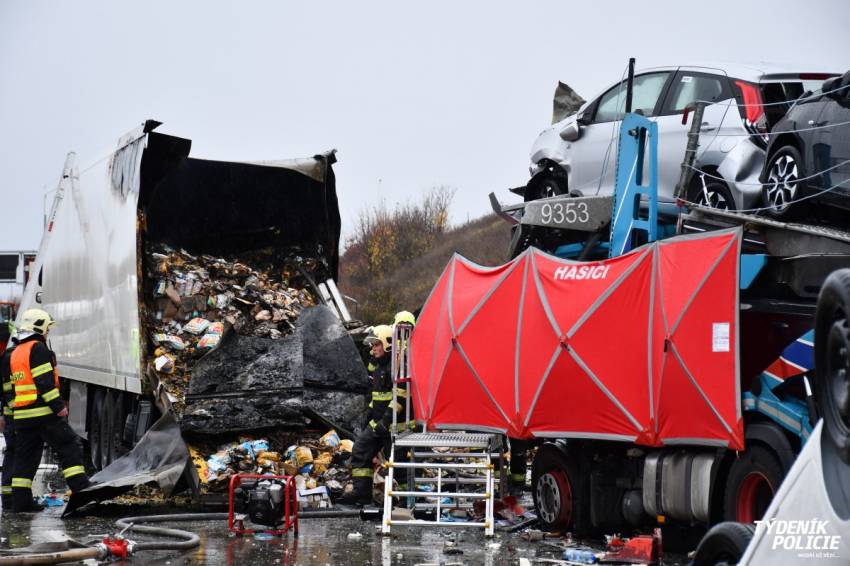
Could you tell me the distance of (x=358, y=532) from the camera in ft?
34.6

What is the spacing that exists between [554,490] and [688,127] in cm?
400

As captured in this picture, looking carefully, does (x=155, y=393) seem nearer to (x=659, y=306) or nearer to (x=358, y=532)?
(x=358, y=532)

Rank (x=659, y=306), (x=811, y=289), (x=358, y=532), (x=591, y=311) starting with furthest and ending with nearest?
(x=358, y=532) < (x=591, y=311) < (x=659, y=306) < (x=811, y=289)

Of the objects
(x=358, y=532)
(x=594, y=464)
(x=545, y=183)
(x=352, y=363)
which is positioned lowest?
(x=358, y=532)

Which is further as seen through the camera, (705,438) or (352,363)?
(352,363)

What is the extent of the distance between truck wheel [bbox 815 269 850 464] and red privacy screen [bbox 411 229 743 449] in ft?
11.1

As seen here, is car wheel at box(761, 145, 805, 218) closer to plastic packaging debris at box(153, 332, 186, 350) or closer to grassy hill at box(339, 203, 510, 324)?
plastic packaging debris at box(153, 332, 186, 350)

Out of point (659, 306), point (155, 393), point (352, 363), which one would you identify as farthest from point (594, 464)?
point (155, 393)

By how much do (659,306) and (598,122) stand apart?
4.74m

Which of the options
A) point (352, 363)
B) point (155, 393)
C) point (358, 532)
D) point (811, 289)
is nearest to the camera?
point (811, 289)

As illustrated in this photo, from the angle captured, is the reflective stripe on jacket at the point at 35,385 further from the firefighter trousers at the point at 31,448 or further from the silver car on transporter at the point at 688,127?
the silver car on transporter at the point at 688,127

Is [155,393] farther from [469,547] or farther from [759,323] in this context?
[759,323]

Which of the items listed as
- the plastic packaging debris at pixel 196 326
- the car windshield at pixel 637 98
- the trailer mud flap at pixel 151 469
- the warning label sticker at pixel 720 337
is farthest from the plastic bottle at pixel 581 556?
the plastic packaging debris at pixel 196 326

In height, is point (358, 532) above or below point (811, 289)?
below
